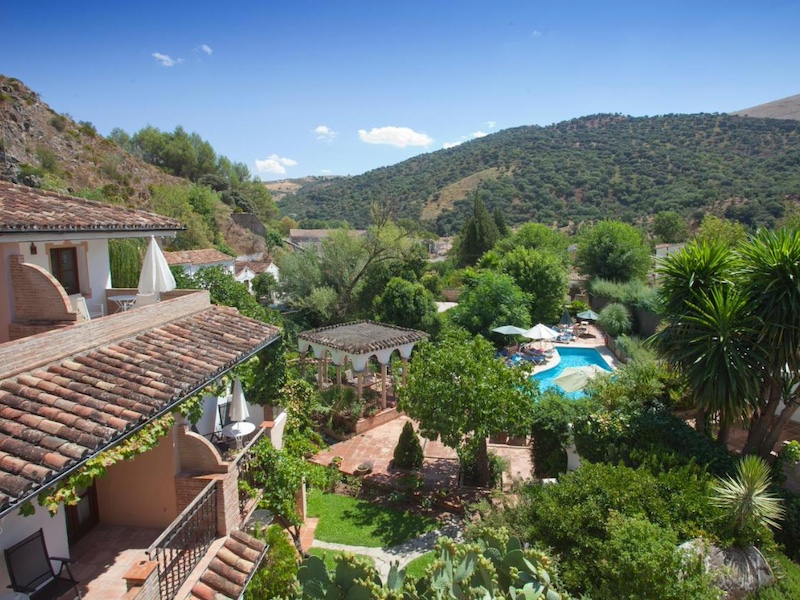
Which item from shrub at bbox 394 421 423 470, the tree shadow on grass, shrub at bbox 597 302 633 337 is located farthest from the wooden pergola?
shrub at bbox 597 302 633 337

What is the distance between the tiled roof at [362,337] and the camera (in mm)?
19812

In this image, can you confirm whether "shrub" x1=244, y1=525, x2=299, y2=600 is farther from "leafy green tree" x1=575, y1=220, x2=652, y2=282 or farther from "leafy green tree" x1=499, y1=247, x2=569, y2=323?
"leafy green tree" x1=575, y1=220, x2=652, y2=282

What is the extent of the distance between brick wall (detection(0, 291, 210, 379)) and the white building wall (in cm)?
161

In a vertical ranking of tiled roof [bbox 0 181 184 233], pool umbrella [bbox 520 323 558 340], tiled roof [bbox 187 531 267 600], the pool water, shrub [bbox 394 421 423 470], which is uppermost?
tiled roof [bbox 0 181 184 233]

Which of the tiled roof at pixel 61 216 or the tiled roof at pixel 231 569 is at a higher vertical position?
the tiled roof at pixel 61 216

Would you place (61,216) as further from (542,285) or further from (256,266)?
(256,266)

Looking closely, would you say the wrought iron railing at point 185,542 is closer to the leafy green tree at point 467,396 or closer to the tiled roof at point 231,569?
the tiled roof at point 231,569

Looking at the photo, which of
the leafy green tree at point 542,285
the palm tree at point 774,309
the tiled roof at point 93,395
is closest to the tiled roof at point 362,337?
the tiled roof at point 93,395

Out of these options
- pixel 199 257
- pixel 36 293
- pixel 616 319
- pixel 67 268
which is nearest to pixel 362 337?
pixel 67 268

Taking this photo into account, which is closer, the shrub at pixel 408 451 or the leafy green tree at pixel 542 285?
the shrub at pixel 408 451

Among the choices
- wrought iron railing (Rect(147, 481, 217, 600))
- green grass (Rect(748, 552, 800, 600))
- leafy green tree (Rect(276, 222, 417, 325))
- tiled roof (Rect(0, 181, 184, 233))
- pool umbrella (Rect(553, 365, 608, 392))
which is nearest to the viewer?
wrought iron railing (Rect(147, 481, 217, 600))

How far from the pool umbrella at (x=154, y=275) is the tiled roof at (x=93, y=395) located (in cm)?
172

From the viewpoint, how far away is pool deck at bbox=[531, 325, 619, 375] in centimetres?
2722

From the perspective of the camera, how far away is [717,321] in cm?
1066
